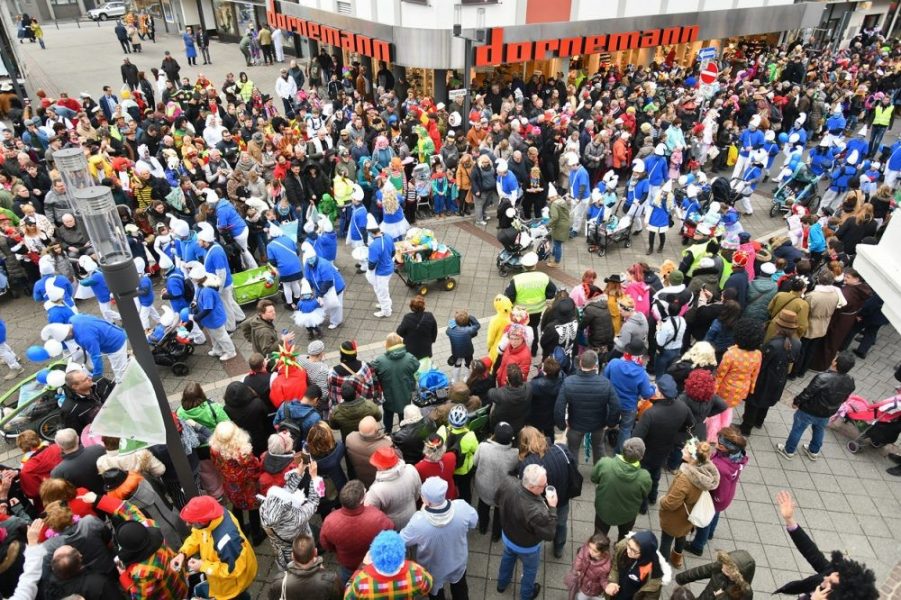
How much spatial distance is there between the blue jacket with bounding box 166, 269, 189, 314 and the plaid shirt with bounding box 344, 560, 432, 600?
18.5 ft

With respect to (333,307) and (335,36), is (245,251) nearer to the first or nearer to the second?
(333,307)

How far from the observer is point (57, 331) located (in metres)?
7.10

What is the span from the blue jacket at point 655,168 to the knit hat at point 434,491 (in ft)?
29.6

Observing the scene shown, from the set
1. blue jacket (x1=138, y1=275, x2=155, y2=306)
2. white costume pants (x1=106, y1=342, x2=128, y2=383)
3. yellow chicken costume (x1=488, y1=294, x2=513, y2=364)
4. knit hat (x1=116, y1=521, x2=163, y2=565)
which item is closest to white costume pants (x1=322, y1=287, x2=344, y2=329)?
blue jacket (x1=138, y1=275, x2=155, y2=306)

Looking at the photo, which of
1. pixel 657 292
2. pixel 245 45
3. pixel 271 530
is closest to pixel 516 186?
pixel 657 292

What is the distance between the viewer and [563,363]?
6.77m

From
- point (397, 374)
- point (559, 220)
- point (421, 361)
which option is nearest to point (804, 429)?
point (421, 361)

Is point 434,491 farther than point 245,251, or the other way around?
point 245,251

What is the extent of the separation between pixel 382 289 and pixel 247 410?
156 inches

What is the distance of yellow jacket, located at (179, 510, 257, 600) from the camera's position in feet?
13.9

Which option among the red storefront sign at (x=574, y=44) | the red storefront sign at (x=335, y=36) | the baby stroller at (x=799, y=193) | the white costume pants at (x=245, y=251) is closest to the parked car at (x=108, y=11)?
the red storefront sign at (x=335, y=36)

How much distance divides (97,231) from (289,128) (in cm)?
1043

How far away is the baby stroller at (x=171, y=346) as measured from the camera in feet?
26.8

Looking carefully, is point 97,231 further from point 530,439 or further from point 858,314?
point 858,314
